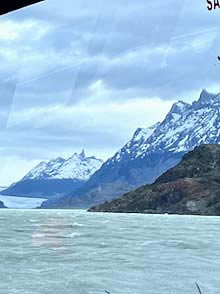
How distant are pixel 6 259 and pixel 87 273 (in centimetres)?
1265

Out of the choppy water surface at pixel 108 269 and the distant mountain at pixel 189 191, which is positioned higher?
the distant mountain at pixel 189 191

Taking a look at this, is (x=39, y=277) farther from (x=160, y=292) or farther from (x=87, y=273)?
(x=160, y=292)

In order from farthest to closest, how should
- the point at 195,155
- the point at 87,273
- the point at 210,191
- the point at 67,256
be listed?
the point at 195,155 < the point at 210,191 < the point at 67,256 < the point at 87,273

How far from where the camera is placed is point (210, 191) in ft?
576

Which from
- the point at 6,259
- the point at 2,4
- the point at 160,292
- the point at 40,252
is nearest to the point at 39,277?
the point at 160,292

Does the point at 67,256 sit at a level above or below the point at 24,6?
below

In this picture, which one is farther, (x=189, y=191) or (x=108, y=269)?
(x=189, y=191)

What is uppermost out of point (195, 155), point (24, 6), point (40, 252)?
point (195, 155)

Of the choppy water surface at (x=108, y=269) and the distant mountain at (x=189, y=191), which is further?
the distant mountain at (x=189, y=191)

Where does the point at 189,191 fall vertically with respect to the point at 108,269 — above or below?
above

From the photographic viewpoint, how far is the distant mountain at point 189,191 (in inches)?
6993

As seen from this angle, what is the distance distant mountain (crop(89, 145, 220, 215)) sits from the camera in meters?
178

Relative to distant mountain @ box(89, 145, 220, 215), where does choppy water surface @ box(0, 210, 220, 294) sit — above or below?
below

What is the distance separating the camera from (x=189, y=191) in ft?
601
